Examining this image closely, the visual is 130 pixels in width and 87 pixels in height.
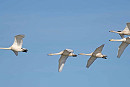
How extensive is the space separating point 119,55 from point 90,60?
818 centimetres

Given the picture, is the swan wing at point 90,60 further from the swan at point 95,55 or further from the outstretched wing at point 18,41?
the outstretched wing at point 18,41

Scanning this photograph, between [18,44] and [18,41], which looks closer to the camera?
[18,41]

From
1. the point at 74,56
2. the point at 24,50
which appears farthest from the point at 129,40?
the point at 24,50

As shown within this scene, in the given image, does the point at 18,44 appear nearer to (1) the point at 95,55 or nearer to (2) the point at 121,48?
(1) the point at 95,55

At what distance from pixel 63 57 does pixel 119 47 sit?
15.6 meters

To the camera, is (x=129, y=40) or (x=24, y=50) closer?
(x=24, y=50)

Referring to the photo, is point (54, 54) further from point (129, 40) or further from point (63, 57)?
point (129, 40)

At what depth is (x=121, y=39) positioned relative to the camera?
176625 mm

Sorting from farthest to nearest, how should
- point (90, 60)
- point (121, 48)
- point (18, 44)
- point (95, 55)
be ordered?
point (121, 48) → point (90, 60) → point (95, 55) → point (18, 44)

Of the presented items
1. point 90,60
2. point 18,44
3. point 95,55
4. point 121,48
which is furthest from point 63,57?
point 18,44

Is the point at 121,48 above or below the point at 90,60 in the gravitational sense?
above

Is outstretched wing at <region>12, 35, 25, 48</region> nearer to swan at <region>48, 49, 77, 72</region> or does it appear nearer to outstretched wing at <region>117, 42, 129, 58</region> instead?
swan at <region>48, 49, 77, 72</region>

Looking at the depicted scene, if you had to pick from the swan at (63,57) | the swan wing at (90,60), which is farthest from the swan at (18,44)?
the swan wing at (90,60)

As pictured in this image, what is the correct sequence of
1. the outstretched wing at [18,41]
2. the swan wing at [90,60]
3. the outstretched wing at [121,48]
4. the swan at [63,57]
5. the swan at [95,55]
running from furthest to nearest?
the outstretched wing at [121,48]
the swan wing at [90,60]
the swan at [63,57]
the swan at [95,55]
the outstretched wing at [18,41]
